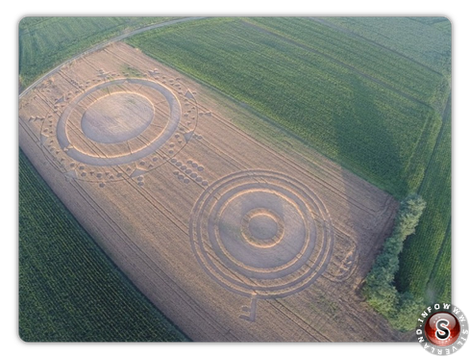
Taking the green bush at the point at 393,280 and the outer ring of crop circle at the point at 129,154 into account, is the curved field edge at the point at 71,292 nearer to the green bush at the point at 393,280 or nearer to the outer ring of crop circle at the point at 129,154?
the outer ring of crop circle at the point at 129,154

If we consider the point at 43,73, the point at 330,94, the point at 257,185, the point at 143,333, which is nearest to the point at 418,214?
the point at 257,185

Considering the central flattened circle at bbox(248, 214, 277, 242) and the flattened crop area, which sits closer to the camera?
the flattened crop area

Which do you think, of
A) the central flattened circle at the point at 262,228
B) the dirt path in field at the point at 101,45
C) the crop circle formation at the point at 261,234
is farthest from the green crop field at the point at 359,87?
the central flattened circle at the point at 262,228

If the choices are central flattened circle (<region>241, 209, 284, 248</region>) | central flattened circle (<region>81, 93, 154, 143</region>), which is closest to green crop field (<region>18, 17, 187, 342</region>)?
central flattened circle (<region>81, 93, 154, 143</region>)

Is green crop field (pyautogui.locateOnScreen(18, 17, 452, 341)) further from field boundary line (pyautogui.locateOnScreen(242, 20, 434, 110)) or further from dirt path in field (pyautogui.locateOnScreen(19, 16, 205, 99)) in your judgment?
dirt path in field (pyautogui.locateOnScreen(19, 16, 205, 99))

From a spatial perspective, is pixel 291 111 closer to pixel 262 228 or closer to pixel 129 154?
pixel 262 228
